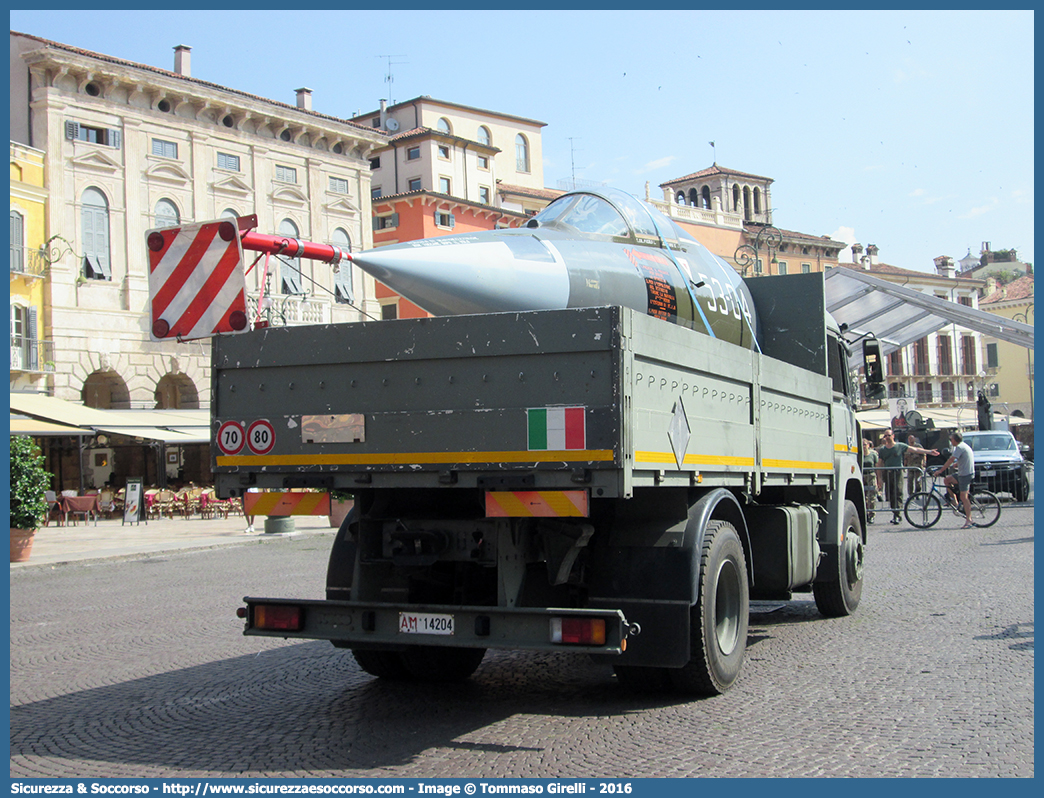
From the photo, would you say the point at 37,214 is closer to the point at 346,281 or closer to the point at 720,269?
the point at 346,281

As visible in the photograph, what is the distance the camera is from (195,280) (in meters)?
6.33

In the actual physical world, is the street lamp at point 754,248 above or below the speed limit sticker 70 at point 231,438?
above

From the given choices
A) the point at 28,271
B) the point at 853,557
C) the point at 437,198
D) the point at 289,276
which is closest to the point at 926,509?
the point at 853,557

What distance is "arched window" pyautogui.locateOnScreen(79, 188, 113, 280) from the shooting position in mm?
31484

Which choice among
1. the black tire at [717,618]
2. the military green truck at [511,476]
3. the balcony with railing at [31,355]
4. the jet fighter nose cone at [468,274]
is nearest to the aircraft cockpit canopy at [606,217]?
the jet fighter nose cone at [468,274]

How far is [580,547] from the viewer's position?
213 inches

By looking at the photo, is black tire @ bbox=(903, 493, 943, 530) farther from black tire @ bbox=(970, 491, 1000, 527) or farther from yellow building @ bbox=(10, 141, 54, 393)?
yellow building @ bbox=(10, 141, 54, 393)

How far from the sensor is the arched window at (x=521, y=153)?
62.7 m

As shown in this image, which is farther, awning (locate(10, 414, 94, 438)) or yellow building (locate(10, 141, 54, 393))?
yellow building (locate(10, 141, 54, 393))

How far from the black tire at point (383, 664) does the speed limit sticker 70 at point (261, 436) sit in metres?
1.51

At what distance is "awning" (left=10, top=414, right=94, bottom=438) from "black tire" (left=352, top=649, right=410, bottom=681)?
18.9m

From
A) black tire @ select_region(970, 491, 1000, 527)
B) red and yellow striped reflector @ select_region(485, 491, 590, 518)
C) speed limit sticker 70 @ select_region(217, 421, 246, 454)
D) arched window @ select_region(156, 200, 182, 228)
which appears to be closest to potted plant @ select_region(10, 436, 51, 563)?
speed limit sticker 70 @ select_region(217, 421, 246, 454)

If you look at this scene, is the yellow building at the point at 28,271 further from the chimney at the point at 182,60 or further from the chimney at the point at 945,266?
the chimney at the point at 945,266

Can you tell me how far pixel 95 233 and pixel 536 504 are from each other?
30311 millimetres
